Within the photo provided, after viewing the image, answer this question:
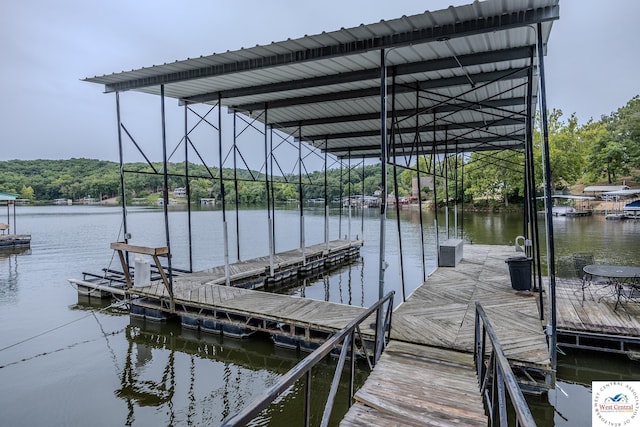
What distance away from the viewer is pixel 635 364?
5.64 metres

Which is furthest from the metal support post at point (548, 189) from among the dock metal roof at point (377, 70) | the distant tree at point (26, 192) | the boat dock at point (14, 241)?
the distant tree at point (26, 192)

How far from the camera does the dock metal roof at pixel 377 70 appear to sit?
453cm

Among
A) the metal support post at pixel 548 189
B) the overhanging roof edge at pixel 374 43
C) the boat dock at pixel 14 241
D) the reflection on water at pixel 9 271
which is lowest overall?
the reflection on water at pixel 9 271

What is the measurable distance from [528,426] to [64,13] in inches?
2891

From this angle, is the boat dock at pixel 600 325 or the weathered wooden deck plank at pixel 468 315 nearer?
the weathered wooden deck plank at pixel 468 315

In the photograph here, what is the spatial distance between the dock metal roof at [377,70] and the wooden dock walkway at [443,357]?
3.18 meters

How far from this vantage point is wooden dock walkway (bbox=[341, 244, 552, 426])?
9.88 ft

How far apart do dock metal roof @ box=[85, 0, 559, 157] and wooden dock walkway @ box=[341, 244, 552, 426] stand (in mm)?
Answer: 3177

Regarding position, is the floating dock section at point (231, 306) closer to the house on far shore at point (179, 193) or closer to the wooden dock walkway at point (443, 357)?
the wooden dock walkway at point (443, 357)

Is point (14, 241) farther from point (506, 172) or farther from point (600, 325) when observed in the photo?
→ point (506, 172)

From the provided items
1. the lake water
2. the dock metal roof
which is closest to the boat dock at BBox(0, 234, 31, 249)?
the lake water

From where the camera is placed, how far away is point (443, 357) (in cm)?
432

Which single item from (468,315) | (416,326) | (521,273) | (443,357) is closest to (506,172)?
(521,273)

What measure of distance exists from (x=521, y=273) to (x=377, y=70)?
494 centimetres
